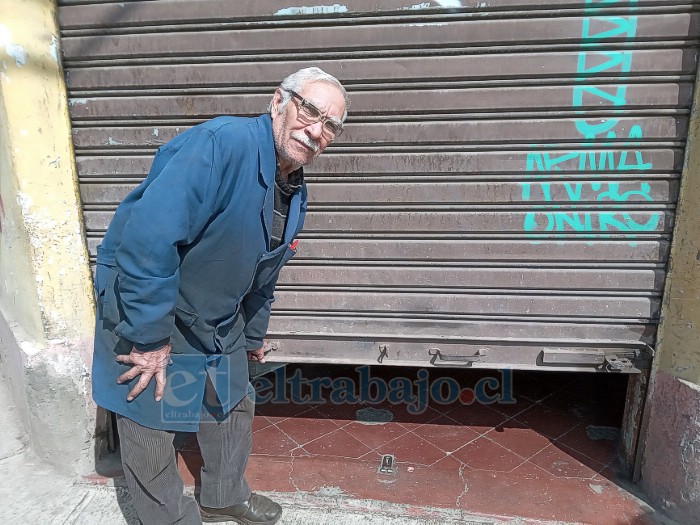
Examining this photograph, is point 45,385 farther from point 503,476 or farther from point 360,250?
point 503,476

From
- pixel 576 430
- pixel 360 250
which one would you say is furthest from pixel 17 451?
pixel 576 430

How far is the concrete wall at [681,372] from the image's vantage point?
2648 millimetres

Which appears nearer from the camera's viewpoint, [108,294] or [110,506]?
[108,294]

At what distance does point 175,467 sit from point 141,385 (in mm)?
508

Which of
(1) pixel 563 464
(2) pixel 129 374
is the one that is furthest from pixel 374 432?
(2) pixel 129 374

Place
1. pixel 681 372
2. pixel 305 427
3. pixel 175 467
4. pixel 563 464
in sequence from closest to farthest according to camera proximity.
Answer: pixel 175 467 → pixel 681 372 → pixel 563 464 → pixel 305 427

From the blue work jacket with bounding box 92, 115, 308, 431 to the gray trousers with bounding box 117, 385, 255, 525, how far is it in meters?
0.12

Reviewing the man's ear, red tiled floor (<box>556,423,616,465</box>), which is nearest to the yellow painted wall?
the man's ear

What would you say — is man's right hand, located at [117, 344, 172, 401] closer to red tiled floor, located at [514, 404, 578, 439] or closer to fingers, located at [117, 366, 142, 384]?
fingers, located at [117, 366, 142, 384]

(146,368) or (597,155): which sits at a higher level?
(597,155)

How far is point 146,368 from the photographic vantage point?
2145mm

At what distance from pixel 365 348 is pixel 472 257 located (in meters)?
0.79

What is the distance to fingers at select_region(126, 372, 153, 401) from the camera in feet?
7.07

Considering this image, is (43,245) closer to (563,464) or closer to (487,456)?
(487,456)
